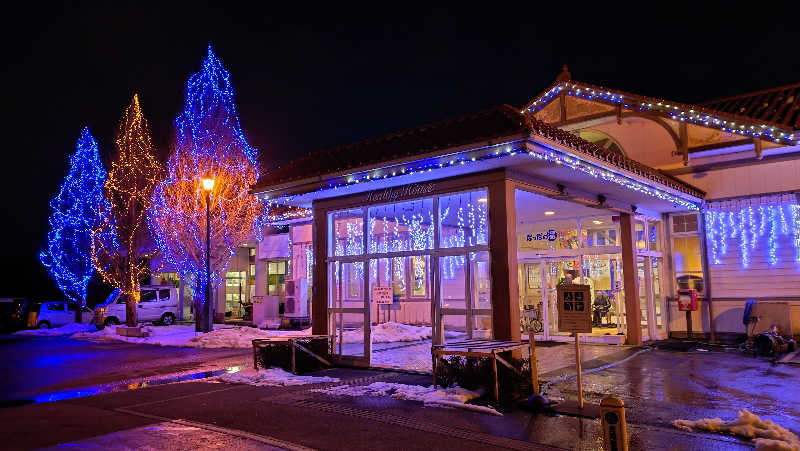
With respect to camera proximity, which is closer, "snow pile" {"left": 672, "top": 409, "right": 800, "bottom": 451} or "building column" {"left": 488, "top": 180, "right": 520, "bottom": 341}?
"snow pile" {"left": 672, "top": 409, "right": 800, "bottom": 451}

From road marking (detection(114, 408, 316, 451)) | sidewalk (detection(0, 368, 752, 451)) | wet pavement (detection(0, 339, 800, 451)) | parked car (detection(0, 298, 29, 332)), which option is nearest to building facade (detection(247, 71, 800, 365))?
wet pavement (detection(0, 339, 800, 451))

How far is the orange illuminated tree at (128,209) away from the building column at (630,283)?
18249 millimetres

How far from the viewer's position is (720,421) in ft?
20.7

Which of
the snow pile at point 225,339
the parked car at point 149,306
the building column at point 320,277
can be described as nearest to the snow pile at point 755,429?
the building column at point 320,277

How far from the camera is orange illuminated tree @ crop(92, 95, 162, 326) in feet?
78.7

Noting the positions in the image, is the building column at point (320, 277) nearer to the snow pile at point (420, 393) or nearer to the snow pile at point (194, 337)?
the snow pile at point (420, 393)

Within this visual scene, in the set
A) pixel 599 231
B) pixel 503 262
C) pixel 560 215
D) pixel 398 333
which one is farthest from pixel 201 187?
pixel 503 262

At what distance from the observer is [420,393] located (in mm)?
8344

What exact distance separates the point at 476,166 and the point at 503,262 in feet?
5.35

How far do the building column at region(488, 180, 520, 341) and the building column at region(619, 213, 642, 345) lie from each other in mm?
6201

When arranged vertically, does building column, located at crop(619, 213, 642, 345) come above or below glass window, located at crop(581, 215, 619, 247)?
below

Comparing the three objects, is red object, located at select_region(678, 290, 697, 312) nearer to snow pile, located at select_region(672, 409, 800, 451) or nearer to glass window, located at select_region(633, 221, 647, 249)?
glass window, located at select_region(633, 221, 647, 249)

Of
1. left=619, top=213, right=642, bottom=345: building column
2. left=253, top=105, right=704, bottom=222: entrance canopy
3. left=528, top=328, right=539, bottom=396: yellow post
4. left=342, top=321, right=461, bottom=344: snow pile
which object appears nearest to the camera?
left=528, top=328, right=539, bottom=396: yellow post

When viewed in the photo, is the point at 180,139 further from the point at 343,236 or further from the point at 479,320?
the point at 479,320
